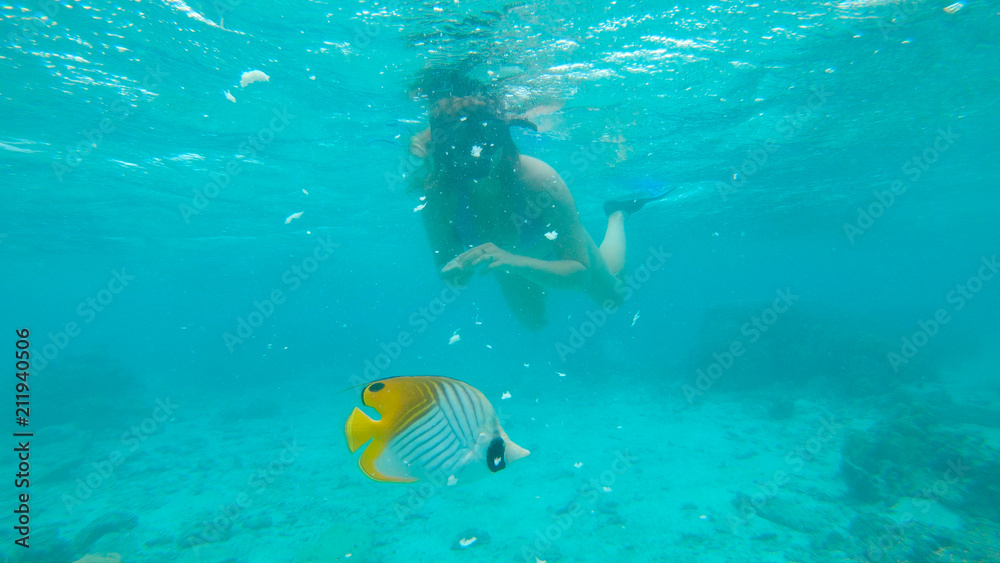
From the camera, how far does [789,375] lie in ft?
63.7

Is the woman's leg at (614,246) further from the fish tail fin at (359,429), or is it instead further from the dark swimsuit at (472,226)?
the fish tail fin at (359,429)

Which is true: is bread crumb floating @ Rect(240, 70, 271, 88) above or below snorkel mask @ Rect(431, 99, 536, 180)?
above

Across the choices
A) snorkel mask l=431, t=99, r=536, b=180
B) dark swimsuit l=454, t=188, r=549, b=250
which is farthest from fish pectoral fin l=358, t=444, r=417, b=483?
dark swimsuit l=454, t=188, r=549, b=250

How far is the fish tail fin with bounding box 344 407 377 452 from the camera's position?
1.51 meters

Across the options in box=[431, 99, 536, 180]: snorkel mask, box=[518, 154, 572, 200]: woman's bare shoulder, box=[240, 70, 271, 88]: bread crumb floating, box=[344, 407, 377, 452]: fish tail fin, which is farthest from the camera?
box=[240, 70, 271, 88]: bread crumb floating

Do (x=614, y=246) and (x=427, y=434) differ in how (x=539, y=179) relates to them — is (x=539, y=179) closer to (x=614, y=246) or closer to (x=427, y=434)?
(x=614, y=246)

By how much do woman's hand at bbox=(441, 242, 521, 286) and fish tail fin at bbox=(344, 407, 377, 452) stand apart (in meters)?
2.07

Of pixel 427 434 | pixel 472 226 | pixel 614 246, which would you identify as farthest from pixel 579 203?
pixel 427 434

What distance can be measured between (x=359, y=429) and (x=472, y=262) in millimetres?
2260

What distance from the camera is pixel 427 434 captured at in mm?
1672

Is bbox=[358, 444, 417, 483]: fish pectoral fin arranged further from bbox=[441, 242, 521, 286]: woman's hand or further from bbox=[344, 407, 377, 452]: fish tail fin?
bbox=[441, 242, 521, 286]: woman's hand

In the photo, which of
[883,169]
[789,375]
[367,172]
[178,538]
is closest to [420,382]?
[178,538]

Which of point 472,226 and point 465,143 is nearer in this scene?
point 465,143

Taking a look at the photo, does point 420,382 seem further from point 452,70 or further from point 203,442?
point 203,442
